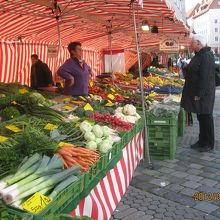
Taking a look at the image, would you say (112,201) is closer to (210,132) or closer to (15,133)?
(15,133)

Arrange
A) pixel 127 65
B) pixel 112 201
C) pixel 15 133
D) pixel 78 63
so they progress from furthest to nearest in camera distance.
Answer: pixel 127 65 < pixel 78 63 < pixel 112 201 < pixel 15 133

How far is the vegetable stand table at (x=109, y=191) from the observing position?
2975 mm

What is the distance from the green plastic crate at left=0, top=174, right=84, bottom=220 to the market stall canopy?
3.64 m

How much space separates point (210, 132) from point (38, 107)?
11.7 feet

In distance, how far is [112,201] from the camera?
3672 millimetres

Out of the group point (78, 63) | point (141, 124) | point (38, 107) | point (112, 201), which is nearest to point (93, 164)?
point (112, 201)

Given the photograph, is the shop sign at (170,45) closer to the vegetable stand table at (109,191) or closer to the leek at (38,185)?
the vegetable stand table at (109,191)

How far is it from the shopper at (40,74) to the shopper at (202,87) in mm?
4391

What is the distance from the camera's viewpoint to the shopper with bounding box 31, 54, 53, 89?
9.48 meters

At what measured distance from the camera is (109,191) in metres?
3.66

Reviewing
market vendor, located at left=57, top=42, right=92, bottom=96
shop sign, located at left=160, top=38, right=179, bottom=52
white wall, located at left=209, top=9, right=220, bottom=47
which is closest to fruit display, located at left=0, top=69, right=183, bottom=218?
market vendor, located at left=57, top=42, right=92, bottom=96

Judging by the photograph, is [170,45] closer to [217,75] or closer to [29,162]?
[217,75]

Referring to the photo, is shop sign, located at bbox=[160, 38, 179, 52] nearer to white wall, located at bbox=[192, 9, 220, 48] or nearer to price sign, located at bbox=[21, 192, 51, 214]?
price sign, located at bbox=[21, 192, 51, 214]

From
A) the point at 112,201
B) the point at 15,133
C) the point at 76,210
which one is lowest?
the point at 112,201
